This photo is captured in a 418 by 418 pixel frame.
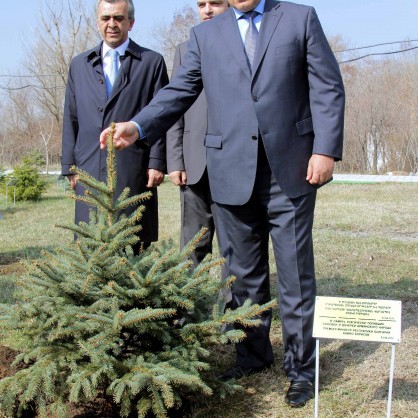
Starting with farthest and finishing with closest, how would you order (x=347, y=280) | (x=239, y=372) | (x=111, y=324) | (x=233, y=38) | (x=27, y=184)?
(x=27, y=184)
(x=347, y=280)
(x=239, y=372)
(x=233, y=38)
(x=111, y=324)

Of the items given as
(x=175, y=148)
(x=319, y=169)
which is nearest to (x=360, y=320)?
(x=319, y=169)

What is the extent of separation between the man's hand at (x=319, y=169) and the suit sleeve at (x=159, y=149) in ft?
3.81

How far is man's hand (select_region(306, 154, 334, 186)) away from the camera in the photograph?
119 inches

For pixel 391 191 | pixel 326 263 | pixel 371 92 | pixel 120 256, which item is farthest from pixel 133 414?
pixel 371 92

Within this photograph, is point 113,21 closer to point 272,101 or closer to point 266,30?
point 266,30

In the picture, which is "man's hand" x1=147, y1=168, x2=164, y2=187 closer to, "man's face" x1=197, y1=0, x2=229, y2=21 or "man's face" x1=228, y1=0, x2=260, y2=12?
"man's face" x1=197, y1=0, x2=229, y2=21

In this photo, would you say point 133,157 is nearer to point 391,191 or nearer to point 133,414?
point 133,414

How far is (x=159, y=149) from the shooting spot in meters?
3.90

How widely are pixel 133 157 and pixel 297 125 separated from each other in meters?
1.18

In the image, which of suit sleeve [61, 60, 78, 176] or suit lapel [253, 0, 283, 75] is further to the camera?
suit sleeve [61, 60, 78, 176]

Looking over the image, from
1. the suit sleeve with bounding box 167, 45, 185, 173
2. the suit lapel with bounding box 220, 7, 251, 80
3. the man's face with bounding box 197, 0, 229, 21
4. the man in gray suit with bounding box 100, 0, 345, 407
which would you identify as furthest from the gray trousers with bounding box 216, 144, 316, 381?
the man's face with bounding box 197, 0, 229, 21

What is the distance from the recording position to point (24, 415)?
116 inches

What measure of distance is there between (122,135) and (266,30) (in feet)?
2.99

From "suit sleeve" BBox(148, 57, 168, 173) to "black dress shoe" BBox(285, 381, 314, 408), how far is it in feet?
5.22
